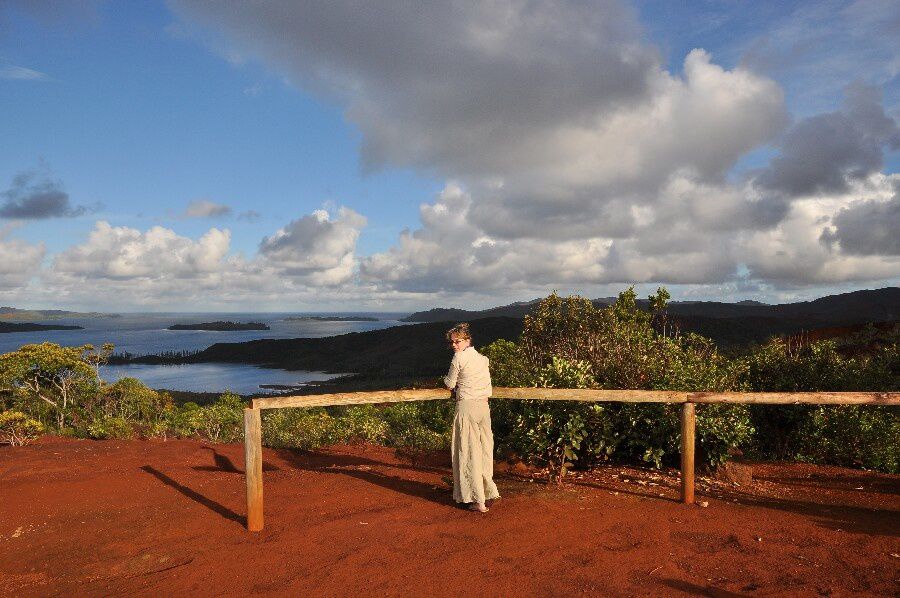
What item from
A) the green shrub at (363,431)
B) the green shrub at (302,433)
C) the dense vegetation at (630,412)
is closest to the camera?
the dense vegetation at (630,412)

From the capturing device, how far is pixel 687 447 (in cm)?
696

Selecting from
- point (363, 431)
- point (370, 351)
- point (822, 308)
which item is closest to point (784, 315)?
point (822, 308)

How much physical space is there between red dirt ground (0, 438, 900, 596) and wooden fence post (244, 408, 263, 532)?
0.55 feet

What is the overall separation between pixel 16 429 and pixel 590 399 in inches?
525

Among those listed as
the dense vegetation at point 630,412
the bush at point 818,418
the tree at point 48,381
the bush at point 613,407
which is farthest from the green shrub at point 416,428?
the tree at point 48,381

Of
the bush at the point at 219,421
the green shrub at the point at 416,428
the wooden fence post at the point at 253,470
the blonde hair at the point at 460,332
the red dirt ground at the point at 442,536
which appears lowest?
the bush at the point at 219,421

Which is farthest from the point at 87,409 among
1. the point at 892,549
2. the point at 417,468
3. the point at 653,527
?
the point at 892,549

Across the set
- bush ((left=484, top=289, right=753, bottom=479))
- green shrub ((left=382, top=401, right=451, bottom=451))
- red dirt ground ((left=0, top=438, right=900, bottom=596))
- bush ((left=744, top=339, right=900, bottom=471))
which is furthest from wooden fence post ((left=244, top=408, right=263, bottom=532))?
bush ((left=744, top=339, right=900, bottom=471))

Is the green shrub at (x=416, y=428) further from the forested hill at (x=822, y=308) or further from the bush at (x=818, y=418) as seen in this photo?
the forested hill at (x=822, y=308)

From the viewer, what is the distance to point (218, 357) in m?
114

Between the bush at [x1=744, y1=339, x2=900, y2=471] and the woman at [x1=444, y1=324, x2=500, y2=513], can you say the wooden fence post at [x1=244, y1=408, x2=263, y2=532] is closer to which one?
the woman at [x1=444, y1=324, x2=500, y2=513]

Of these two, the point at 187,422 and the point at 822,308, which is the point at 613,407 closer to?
the point at 187,422

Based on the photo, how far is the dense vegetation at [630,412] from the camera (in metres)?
8.13

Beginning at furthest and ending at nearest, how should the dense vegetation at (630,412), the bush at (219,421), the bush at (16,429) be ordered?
the bush at (219,421)
the bush at (16,429)
the dense vegetation at (630,412)
